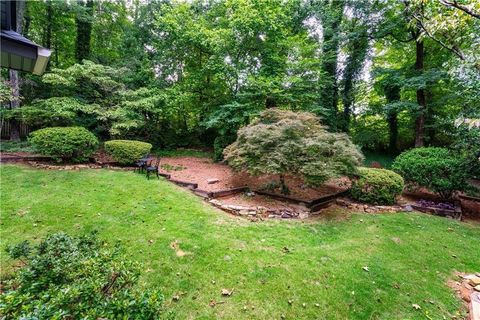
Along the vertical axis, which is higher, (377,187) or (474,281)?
(377,187)

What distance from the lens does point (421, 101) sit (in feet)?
31.3

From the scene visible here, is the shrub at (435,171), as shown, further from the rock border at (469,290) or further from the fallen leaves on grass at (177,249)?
the fallen leaves on grass at (177,249)

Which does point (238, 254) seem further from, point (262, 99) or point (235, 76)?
point (235, 76)

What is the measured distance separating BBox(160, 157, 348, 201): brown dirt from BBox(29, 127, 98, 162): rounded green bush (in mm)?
2677

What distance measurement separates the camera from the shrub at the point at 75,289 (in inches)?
64.4

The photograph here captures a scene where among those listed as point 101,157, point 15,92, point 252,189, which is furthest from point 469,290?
point 15,92

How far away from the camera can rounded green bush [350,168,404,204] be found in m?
6.46

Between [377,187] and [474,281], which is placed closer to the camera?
[474,281]

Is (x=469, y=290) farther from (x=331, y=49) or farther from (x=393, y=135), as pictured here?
(x=393, y=135)

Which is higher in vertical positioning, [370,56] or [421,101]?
[370,56]

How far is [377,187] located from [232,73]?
7.24 m

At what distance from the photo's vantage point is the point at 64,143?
746 cm

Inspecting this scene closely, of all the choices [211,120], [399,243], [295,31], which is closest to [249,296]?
[399,243]

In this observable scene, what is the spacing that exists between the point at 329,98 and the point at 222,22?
6.72 metres
